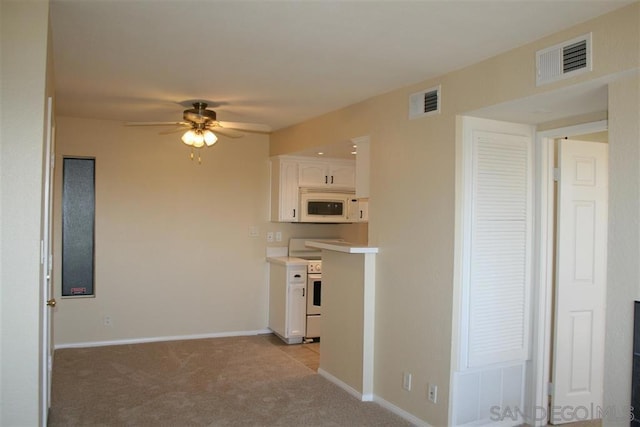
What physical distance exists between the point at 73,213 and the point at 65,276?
70cm

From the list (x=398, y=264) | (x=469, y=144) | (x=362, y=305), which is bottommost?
(x=362, y=305)

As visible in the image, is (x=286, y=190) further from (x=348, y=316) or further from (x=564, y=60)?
(x=564, y=60)

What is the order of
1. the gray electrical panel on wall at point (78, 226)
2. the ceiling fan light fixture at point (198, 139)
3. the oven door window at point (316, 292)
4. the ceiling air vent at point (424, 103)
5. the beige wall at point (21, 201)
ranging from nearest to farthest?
the beige wall at point (21, 201) → the ceiling air vent at point (424, 103) → the ceiling fan light fixture at point (198, 139) → the gray electrical panel on wall at point (78, 226) → the oven door window at point (316, 292)

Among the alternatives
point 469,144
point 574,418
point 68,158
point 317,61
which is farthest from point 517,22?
point 68,158

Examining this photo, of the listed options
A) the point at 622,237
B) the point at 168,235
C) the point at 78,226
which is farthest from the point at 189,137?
the point at 622,237

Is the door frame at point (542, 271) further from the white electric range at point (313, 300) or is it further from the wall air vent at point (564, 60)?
the white electric range at point (313, 300)

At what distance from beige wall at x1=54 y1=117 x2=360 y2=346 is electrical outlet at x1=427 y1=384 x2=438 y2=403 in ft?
10.7

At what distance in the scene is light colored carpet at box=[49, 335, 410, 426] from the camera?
386cm

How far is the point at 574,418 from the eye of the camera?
386 cm

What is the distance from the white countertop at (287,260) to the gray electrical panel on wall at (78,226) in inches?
81.7

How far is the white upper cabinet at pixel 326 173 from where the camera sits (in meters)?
6.47

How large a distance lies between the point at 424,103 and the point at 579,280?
1.75 metres

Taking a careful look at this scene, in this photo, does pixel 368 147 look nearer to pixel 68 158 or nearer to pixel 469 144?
pixel 469 144

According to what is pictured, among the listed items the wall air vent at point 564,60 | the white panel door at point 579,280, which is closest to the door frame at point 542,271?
the white panel door at point 579,280
